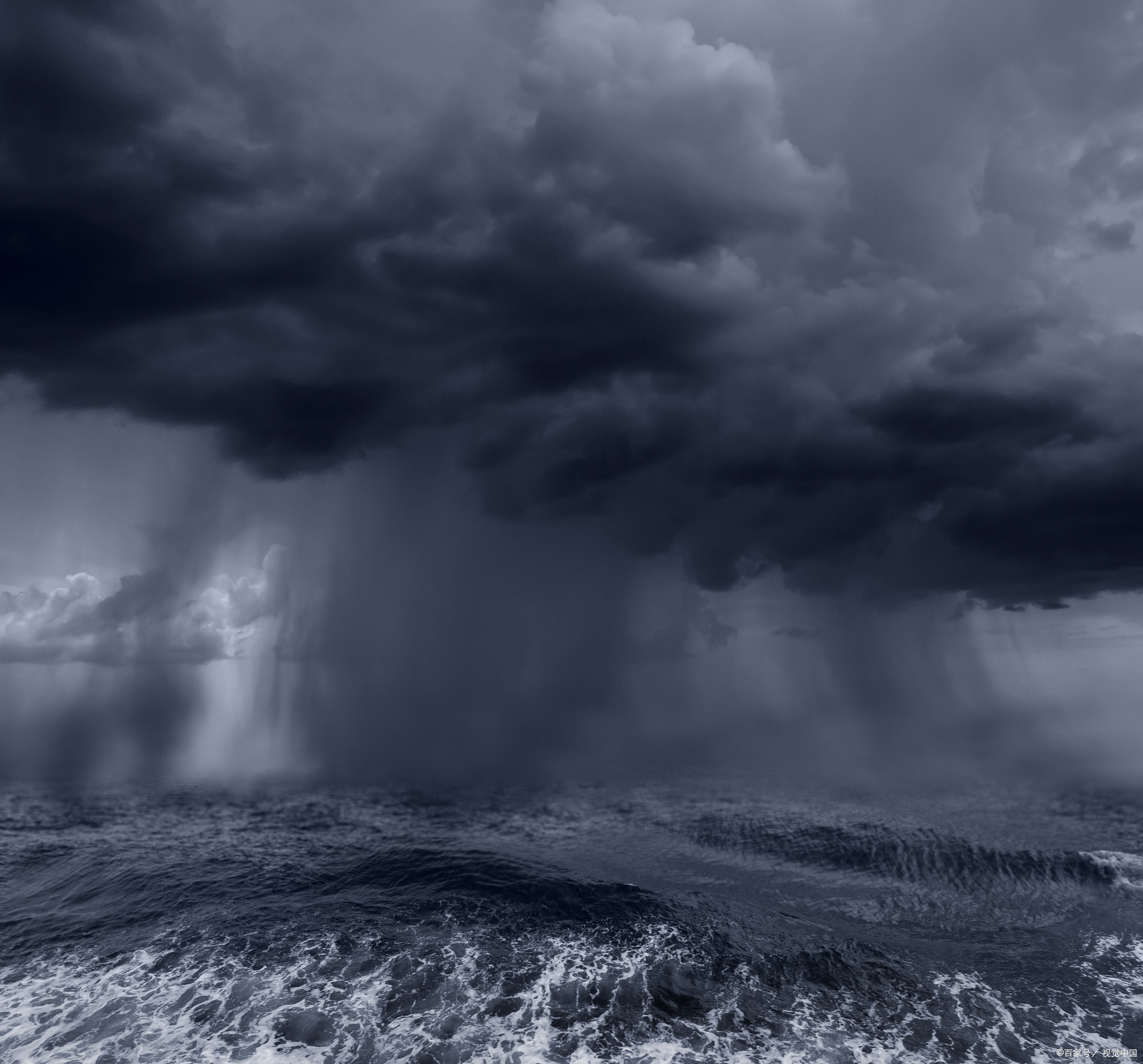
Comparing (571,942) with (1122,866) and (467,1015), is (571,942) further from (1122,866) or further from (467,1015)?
(1122,866)

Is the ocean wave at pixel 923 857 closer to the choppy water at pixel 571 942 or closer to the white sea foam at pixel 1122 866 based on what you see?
the white sea foam at pixel 1122 866

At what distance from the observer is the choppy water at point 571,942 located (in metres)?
33.9

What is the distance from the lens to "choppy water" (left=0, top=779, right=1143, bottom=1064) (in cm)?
3391

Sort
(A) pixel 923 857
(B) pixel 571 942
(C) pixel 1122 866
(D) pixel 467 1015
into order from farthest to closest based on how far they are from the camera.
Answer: (A) pixel 923 857, (C) pixel 1122 866, (B) pixel 571 942, (D) pixel 467 1015

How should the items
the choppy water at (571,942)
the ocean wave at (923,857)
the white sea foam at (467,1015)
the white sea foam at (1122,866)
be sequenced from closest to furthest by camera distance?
1. the white sea foam at (467,1015)
2. the choppy water at (571,942)
3. the white sea foam at (1122,866)
4. the ocean wave at (923,857)

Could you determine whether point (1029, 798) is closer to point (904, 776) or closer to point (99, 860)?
point (904, 776)

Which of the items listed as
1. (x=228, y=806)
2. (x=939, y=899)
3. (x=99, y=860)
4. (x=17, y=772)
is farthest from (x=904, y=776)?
(x=17, y=772)

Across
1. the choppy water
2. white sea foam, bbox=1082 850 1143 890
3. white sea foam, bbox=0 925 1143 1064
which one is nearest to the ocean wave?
white sea foam, bbox=1082 850 1143 890

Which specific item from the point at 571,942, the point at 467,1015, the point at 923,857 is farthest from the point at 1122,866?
the point at 467,1015

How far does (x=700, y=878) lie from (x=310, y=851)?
43.3 m

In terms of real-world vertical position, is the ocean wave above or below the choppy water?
below

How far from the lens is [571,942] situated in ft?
150

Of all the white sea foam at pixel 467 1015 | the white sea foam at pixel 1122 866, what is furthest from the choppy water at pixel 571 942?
the white sea foam at pixel 1122 866

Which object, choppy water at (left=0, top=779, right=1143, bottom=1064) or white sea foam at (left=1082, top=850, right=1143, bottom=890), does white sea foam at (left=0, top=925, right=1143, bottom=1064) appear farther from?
white sea foam at (left=1082, top=850, right=1143, bottom=890)
